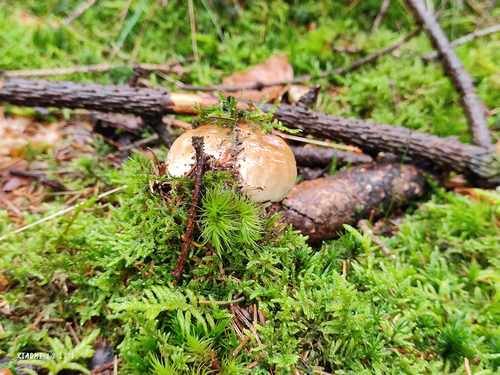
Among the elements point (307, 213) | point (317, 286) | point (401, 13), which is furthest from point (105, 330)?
point (401, 13)

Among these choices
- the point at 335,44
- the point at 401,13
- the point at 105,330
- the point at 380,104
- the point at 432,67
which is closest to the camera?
the point at 105,330

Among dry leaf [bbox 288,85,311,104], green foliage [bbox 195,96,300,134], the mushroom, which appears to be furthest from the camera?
dry leaf [bbox 288,85,311,104]

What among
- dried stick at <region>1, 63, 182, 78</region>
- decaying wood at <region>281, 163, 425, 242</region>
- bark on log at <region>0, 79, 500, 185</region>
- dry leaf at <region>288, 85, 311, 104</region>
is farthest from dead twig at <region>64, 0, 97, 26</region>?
decaying wood at <region>281, 163, 425, 242</region>

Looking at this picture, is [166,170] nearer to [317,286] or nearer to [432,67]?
[317,286]

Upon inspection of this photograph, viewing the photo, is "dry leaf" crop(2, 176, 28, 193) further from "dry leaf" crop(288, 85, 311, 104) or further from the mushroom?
"dry leaf" crop(288, 85, 311, 104)

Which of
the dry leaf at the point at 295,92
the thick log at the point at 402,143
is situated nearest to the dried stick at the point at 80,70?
the dry leaf at the point at 295,92

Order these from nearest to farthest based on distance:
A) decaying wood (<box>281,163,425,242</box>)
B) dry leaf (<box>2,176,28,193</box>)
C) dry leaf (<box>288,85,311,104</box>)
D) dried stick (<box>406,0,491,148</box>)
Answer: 1. decaying wood (<box>281,163,425,242</box>)
2. dry leaf (<box>2,176,28,193</box>)
3. dried stick (<box>406,0,491,148</box>)
4. dry leaf (<box>288,85,311,104</box>)
